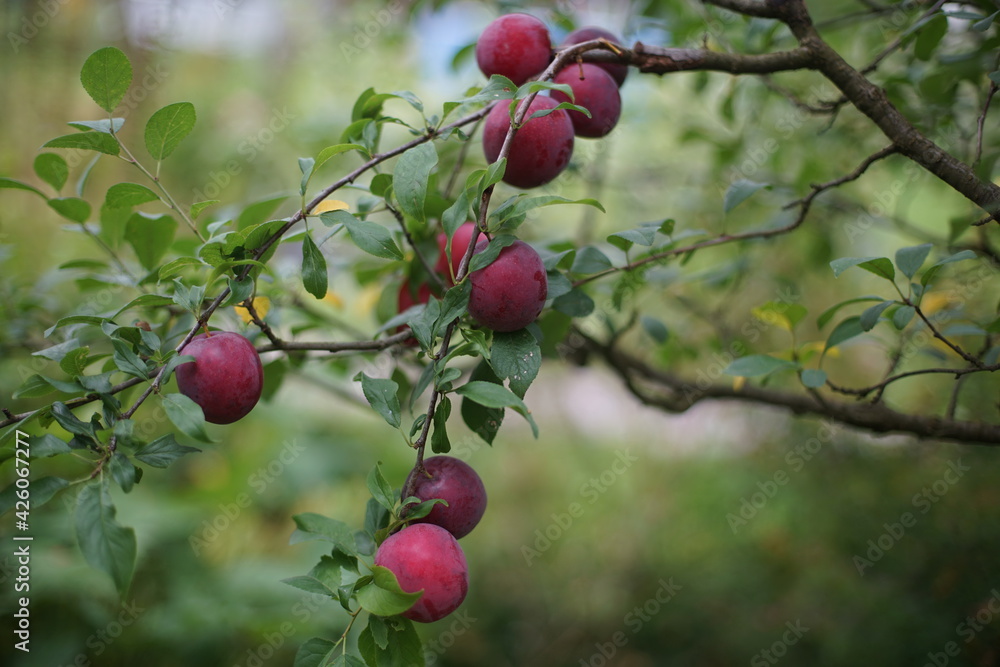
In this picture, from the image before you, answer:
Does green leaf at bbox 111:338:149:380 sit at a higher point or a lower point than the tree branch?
higher

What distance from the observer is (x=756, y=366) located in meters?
0.73

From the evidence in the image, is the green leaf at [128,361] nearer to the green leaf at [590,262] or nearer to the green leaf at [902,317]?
the green leaf at [590,262]

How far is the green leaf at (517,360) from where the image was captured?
1.79 feet

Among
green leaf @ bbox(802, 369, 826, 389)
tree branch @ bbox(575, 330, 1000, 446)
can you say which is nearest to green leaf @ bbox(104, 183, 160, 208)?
tree branch @ bbox(575, 330, 1000, 446)

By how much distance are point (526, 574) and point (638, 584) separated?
35 cm

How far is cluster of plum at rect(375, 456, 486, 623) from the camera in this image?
0.49m

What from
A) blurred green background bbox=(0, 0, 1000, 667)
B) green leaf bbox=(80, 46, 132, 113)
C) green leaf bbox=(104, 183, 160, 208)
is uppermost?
green leaf bbox=(80, 46, 132, 113)

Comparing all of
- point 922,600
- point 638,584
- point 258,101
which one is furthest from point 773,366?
point 258,101

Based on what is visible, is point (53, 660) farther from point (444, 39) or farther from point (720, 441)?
point (720, 441)

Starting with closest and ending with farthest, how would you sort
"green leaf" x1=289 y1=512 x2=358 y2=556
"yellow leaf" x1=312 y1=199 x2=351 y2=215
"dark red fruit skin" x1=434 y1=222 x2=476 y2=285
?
"green leaf" x1=289 y1=512 x2=358 y2=556
"yellow leaf" x1=312 y1=199 x2=351 y2=215
"dark red fruit skin" x1=434 y1=222 x2=476 y2=285

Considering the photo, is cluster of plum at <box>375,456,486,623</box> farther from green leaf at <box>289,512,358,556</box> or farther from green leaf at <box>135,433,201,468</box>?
green leaf at <box>135,433,201,468</box>

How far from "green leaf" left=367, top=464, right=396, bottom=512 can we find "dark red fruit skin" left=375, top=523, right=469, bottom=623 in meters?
0.02

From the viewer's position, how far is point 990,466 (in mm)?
1257

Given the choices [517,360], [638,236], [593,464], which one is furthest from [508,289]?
[593,464]
